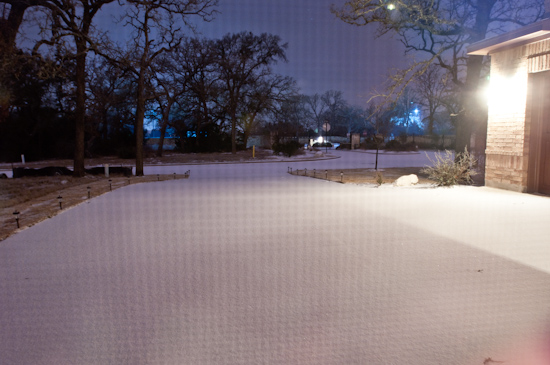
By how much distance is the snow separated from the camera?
3.50m

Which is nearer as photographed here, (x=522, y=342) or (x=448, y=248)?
(x=522, y=342)

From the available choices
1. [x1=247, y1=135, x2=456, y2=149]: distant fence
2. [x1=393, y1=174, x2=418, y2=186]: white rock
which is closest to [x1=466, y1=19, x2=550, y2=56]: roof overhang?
[x1=393, y1=174, x2=418, y2=186]: white rock

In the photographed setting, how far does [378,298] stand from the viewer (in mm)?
4512

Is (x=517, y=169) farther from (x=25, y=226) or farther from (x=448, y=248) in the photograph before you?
(x=25, y=226)

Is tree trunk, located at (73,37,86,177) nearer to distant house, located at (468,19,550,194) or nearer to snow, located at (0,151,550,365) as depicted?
snow, located at (0,151,550,365)

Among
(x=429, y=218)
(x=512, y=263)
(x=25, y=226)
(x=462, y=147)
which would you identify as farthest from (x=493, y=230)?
(x=462, y=147)

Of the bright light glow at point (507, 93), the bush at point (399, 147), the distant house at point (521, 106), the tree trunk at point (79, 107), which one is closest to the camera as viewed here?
the distant house at point (521, 106)

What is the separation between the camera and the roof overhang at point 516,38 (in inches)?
415

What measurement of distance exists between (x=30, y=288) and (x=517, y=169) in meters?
12.8

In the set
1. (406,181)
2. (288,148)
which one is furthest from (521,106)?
(288,148)

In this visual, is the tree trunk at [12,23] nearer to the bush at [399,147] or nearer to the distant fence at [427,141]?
the distant fence at [427,141]

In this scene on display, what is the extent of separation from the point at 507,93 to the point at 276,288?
37.9 feet

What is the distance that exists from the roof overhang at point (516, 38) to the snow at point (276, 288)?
4.68 m

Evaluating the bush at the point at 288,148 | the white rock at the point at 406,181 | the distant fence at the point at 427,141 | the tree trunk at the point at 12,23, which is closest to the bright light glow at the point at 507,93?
the white rock at the point at 406,181
